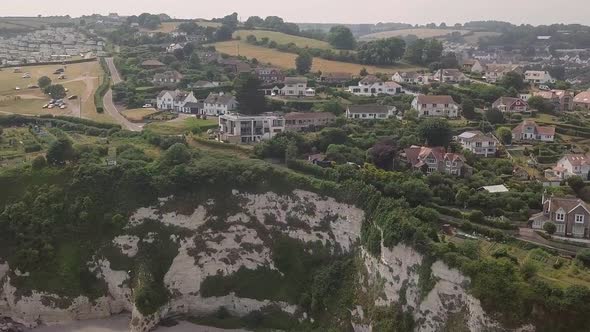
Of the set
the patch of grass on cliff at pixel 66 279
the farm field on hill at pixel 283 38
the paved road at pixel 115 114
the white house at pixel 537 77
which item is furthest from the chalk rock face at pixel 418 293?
the farm field on hill at pixel 283 38

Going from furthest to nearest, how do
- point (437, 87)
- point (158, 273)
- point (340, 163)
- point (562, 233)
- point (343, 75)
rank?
point (343, 75) < point (437, 87) < point (340, 163) < point (158, 273) < point (562, 233)

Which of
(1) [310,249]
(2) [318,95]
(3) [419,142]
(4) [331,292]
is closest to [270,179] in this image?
(1) [310,249]

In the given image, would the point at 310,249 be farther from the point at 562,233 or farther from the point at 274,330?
the point at 562,233

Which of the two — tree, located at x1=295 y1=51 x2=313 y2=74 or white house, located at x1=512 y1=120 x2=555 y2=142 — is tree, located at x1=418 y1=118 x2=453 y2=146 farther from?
tree, located at x1=295 y1=51 x2=313 y2=74

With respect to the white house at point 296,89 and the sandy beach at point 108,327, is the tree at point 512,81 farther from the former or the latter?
the sandy beach at point 108,327

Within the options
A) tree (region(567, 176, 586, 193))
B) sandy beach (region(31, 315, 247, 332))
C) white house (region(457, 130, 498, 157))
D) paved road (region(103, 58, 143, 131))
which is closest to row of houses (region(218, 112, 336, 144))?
paved road (region(103, 58, 143, 131))

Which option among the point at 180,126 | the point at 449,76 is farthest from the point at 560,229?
the point at 449,76

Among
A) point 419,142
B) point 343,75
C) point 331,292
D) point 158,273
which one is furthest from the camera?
point 343,75

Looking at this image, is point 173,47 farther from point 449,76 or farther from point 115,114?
point 449,76
